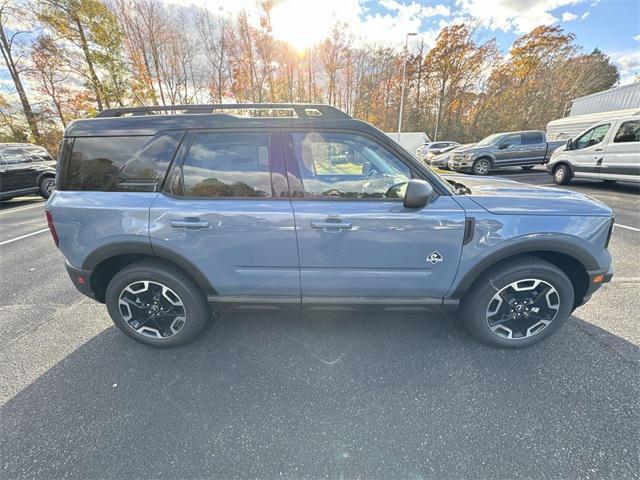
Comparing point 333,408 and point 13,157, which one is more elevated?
point 13,157

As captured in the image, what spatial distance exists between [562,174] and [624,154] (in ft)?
5.12

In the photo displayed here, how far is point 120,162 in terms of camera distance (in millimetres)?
2125

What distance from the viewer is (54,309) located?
3.01m

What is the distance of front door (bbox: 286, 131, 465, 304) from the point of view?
2014 millimetres

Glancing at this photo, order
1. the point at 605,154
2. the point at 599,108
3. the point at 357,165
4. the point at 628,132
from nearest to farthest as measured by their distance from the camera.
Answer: the point at 357,165 < the point at 628,132 < the point at 605,154 < the point at 599,108

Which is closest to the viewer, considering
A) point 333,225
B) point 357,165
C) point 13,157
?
point 333,225

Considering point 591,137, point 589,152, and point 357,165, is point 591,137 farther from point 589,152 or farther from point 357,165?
point 357,165

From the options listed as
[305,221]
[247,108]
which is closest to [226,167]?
[247,108]

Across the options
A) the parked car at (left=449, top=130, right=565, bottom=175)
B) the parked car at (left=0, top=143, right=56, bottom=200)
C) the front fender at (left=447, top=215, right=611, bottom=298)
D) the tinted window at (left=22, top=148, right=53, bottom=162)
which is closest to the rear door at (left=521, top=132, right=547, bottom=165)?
the parked car at (left=449, top=130, right=565, bottom=175)

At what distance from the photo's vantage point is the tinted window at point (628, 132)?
6.89 m

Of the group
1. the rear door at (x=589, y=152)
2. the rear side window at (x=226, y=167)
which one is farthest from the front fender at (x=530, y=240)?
the rear door at (x=589, y=152)

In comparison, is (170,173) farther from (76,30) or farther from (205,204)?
(76,30)

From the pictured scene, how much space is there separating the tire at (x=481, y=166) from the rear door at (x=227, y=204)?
40.2 feet

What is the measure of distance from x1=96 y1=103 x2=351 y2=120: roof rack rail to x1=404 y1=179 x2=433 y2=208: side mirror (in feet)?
2.58
